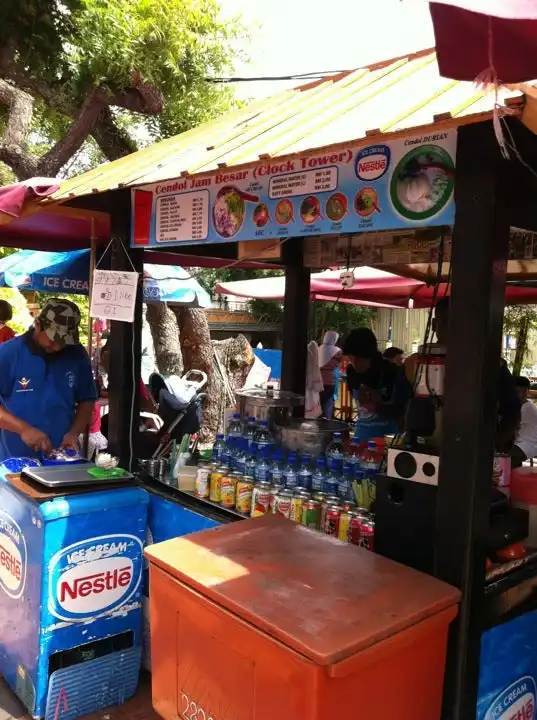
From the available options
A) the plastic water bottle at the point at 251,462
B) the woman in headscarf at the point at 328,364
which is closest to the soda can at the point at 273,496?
the plastic water bottle at the point at 251,462

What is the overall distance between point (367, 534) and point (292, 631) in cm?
88

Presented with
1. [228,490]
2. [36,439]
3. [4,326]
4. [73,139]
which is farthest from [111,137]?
[228,490]

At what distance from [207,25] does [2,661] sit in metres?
7.93

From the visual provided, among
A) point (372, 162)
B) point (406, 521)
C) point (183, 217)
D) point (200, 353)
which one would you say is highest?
point (372, 162)

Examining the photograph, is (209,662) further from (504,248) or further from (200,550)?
(504,248)

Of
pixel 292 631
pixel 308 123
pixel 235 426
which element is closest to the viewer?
pixel 292 631

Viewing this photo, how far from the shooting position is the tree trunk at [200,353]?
907cm

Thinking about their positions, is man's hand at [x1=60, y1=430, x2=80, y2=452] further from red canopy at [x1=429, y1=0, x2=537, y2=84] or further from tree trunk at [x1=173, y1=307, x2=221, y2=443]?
tree trunk at [x1=173, y1=307, x2=221, y2=443]

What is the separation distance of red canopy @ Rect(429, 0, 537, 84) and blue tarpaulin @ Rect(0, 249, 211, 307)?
444 centimetres

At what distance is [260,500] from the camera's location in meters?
2.80

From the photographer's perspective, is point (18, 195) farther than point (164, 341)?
No

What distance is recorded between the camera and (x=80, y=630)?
9.42 feet

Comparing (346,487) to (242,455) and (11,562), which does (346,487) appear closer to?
(242,455)

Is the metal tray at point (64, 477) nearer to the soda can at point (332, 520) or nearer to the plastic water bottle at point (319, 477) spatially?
the plastic water bottle at point (319, 477)
